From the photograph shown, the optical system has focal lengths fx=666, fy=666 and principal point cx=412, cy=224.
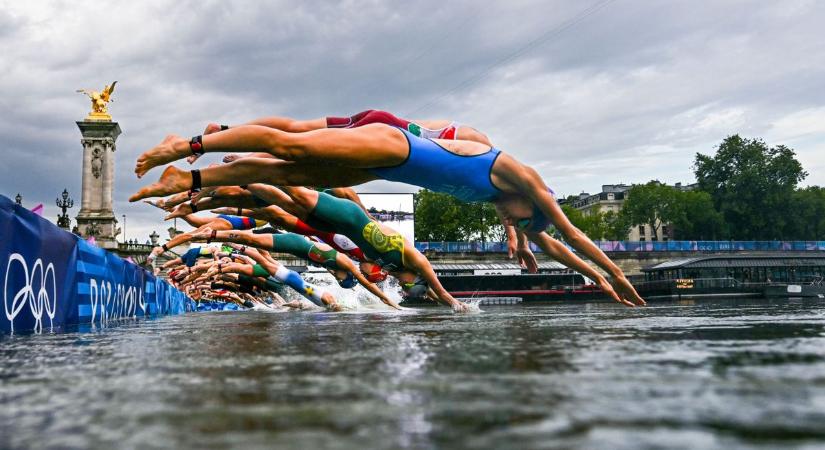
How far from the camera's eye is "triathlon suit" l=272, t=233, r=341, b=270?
1445 cm

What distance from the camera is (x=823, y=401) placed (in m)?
1.44

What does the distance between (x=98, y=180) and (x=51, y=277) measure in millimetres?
51786

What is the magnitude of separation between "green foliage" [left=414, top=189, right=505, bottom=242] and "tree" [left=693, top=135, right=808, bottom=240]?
1116 inches

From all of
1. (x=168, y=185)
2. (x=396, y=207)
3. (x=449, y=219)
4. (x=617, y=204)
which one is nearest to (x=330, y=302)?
(x=168, y=185)

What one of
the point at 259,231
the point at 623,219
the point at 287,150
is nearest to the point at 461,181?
the point at 287,150

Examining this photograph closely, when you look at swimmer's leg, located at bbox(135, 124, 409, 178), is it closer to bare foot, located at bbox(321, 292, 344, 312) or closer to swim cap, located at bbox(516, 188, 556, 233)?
swim cap, located at bbox(516, 188, 556, 233)

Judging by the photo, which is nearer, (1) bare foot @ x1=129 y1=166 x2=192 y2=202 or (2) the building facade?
(1) bare foot @ x1=129 y1=166 x2=192 y2=202

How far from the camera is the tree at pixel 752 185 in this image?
78.2 m

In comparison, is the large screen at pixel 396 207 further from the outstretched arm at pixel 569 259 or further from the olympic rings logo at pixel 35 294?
the olympic rings logo at pixel 35 294

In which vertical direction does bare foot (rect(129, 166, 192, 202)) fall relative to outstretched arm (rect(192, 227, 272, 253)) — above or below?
below

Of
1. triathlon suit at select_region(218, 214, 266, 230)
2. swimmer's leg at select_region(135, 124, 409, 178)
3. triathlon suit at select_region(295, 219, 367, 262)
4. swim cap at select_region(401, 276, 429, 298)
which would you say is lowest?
swim cap at select_region(401, 276, 429, 298)

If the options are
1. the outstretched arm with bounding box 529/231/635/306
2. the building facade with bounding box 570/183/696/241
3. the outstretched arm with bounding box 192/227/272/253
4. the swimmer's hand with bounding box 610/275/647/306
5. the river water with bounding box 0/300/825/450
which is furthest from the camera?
the building facade with bounding box 570/183/696/241

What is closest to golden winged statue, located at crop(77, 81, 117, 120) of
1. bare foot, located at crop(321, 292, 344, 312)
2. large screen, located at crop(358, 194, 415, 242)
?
large screen, located at crop(358, 194, 415, 242)

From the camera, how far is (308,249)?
14766 millimetres
